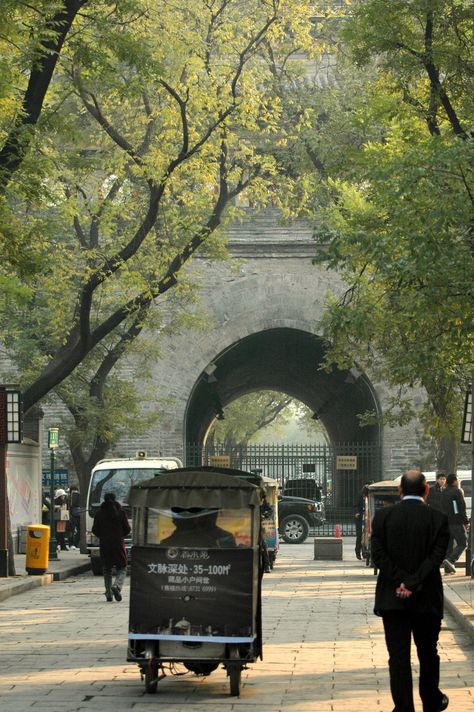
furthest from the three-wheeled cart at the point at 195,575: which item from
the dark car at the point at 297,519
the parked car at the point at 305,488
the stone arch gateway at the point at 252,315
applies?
the parked car at the point at 305,488

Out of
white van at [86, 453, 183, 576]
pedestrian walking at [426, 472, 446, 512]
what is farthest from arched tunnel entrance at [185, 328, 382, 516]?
pedestrian walking at [426, 472, 446, 512]

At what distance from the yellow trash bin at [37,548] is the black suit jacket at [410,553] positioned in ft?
54.0

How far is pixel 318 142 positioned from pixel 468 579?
1300 centimetres

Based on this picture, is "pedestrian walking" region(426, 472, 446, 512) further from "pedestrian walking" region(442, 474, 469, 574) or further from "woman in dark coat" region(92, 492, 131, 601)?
"woman in dark coat" region(92, 492, 131, 601)

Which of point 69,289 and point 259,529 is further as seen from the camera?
point 69,289

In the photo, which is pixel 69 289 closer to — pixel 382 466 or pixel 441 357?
pixel 441 357

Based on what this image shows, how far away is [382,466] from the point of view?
40.1m

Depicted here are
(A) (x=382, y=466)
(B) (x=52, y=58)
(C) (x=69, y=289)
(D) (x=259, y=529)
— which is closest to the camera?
(D) (x=259, y=529)

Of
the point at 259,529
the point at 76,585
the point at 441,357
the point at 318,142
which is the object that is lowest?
the point at 76,585

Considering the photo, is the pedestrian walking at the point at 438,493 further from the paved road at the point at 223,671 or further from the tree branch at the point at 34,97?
the tree branch at the point at 34,97

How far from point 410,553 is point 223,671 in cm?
410

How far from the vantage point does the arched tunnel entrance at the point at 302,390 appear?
41875mm

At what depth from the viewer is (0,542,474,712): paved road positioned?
10.5 metres

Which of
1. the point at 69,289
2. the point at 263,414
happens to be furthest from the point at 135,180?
the point at 263,414
